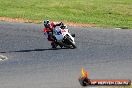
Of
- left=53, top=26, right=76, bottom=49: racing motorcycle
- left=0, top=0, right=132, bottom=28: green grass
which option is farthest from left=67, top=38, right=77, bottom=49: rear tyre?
left=0, top=0, right=132, bottom=28: green grass

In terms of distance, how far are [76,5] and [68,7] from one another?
1.32 m

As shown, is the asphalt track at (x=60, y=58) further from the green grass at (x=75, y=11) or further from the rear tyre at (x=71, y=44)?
the green grass at (x=75, y=11)

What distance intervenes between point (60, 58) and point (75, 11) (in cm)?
2162

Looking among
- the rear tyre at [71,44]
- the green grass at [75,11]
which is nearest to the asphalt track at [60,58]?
the rear tyre at [71,44]

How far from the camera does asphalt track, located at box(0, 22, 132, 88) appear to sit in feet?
66.8

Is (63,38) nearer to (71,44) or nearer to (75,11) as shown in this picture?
(71,44)

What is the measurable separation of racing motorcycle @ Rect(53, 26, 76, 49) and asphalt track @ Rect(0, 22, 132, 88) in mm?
444

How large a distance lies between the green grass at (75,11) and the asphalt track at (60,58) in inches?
211

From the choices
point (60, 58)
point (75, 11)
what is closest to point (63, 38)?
point (60, 58)

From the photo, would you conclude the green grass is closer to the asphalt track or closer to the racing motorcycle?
the asphalt track

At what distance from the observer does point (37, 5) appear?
50.7 metres

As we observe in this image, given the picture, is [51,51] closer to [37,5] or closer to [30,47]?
[30,47]

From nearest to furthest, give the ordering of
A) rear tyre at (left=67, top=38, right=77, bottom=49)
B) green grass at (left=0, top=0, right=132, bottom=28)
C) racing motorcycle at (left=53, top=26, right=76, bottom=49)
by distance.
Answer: racing motorcycle at (left=53, top=26, right=76, bottom=49) < rear tyre at (left=67, top=38, right=77, bottom=49) < green grass at (left=0, top=0, right=132, bottom=28)

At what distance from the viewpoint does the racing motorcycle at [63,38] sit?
2719 cm
